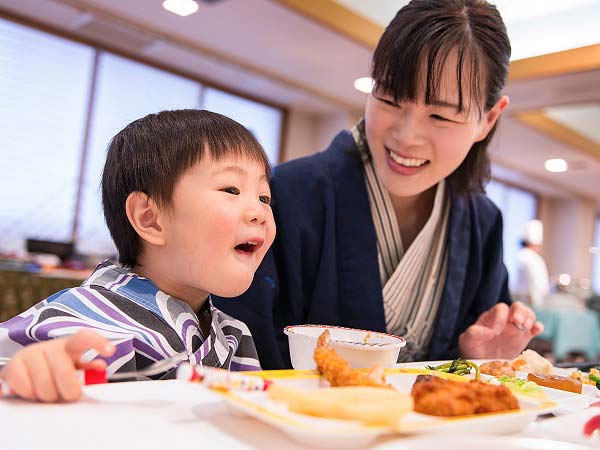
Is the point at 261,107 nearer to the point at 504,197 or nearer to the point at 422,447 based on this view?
the point at 504,197

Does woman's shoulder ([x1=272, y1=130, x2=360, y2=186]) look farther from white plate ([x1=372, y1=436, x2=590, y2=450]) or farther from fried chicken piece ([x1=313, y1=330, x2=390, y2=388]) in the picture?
white plate ([x1=372, y1=436, x2=590, y2=450])

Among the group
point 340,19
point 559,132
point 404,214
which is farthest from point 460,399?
point 559,132

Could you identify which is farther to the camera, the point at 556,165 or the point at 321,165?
the point at 556,165

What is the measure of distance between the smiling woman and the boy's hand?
0.78 metres

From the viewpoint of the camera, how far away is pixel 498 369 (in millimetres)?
1115

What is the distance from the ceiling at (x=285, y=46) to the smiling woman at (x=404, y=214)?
2.78 m

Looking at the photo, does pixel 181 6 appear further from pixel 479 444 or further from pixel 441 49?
pixel 479 444

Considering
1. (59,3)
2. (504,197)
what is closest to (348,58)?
(59,3)

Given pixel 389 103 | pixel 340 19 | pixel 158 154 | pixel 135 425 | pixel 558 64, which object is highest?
pixel 340 19

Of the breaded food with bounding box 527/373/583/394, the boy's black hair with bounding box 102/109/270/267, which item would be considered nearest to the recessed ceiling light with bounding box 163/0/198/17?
the boy's black hair with bounding box 102/109/270/267

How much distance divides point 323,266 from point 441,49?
62cm

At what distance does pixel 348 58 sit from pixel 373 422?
4884 millimetres

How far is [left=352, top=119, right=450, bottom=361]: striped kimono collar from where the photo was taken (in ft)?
5.48

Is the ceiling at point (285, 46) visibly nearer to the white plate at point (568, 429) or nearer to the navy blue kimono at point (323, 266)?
the navy blue kimono at point (323, 266)
